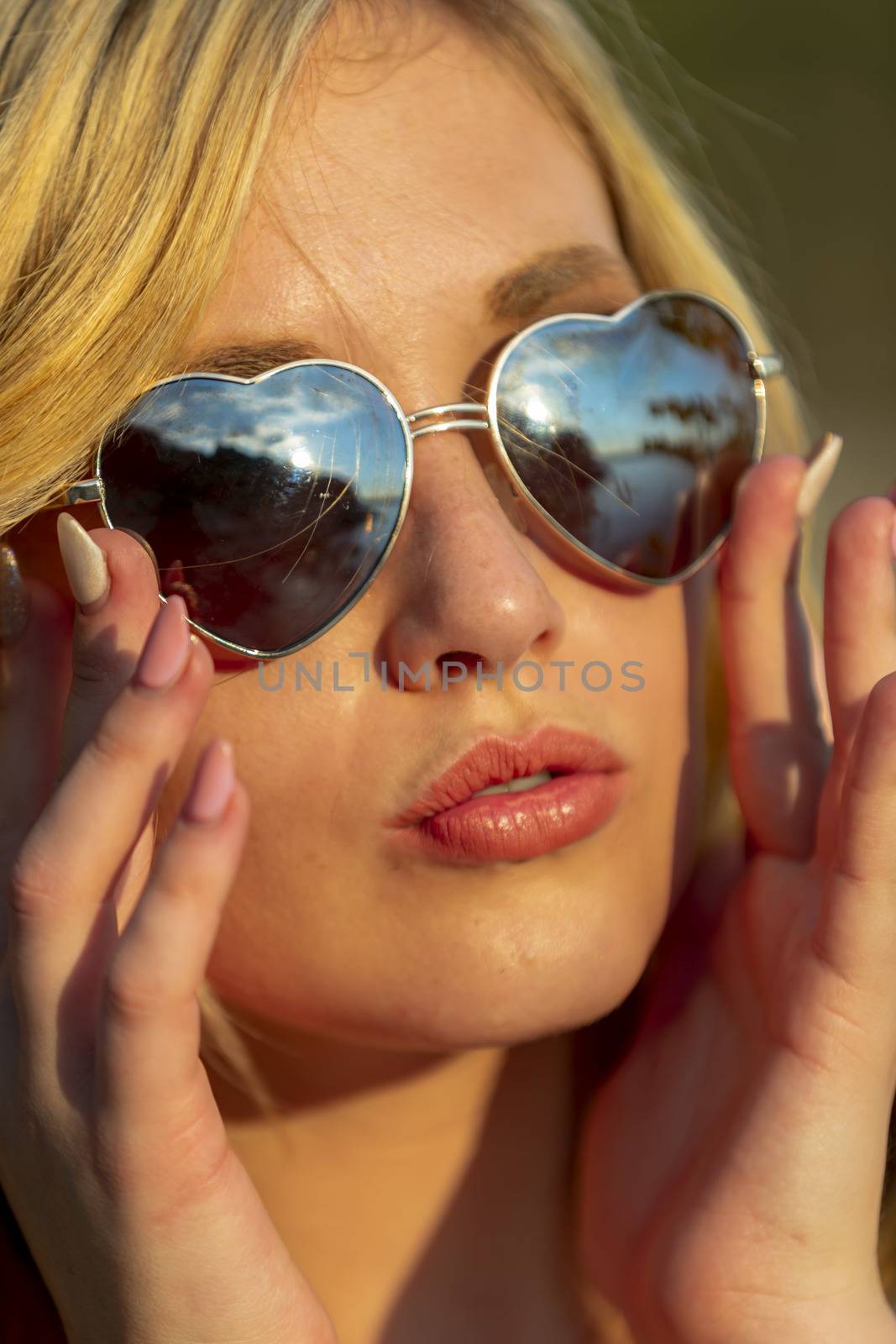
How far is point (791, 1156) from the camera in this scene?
69.3 inches

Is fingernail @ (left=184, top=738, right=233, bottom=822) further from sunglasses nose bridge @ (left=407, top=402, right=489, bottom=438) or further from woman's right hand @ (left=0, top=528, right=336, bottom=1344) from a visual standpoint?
sunglasses nose bridge @ (left=407, top=402, right=489, bottom=438)

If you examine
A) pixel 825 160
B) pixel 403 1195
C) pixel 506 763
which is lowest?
pixel 825 160

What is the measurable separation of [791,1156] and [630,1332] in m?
0.46

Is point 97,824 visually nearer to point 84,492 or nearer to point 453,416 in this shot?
point 84,492

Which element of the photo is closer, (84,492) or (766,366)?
(84,492)

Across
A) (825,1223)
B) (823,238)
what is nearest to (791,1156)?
(825,1223)

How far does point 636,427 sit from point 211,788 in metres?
0.87

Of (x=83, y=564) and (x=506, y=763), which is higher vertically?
(x=83, y=564)

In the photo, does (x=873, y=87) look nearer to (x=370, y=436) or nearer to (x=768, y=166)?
(x=768, y=166)

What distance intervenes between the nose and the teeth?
0.51 ft

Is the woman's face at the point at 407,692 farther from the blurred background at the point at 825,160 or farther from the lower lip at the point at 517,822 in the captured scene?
the blurred background at the point at 825,160

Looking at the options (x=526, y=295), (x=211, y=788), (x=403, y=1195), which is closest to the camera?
(x=211, y=788)

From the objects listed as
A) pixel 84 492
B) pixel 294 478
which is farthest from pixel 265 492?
pixel 84 492

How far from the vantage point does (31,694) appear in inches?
73.7
